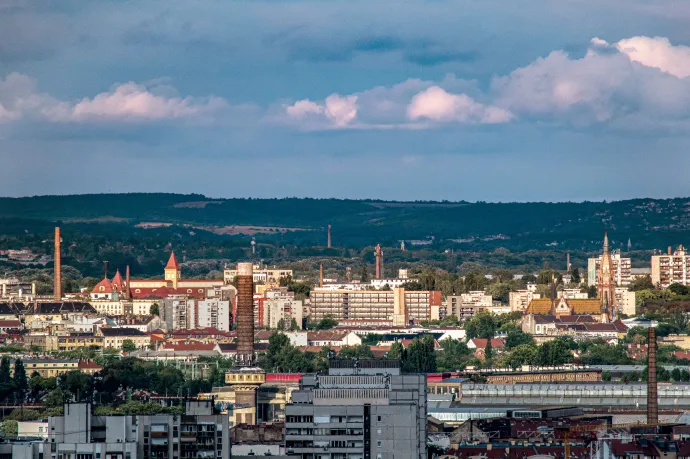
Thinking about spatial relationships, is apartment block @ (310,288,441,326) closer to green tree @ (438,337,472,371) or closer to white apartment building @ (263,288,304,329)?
white apartment building @ (263,288,304,329)

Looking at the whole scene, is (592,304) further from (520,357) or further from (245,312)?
(245,312)

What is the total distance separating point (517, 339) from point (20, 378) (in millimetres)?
45699

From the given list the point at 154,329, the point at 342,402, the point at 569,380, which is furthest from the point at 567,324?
the point at 342,402

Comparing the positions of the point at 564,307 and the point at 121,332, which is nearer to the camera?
the point at 121,332

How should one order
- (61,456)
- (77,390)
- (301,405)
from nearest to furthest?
(61,456) → (301,405) → (77,390)

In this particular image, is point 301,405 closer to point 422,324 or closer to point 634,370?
point 634,370

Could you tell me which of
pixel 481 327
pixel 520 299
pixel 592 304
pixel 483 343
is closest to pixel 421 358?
pixel 483 343

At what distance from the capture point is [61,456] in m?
55.4

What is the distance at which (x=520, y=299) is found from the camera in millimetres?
191250

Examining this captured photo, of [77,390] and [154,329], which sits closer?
[77,390]

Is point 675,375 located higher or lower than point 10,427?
lower

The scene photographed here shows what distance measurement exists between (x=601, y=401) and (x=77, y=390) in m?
25.5

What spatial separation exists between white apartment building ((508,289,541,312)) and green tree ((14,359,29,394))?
233 feet

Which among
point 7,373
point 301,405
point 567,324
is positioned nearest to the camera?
point 301,405
